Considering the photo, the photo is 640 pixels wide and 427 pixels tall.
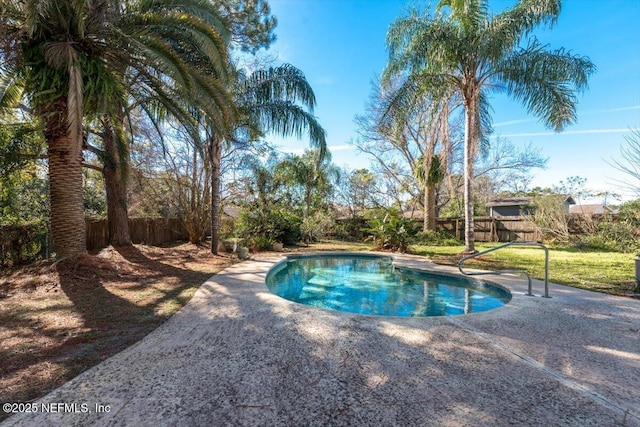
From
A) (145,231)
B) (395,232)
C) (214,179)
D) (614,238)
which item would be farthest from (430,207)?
(145,231)

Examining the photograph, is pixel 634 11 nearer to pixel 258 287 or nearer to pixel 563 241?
pixel 563 241

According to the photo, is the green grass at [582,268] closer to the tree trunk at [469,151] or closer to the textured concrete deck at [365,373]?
the tree trunk at [469,151]

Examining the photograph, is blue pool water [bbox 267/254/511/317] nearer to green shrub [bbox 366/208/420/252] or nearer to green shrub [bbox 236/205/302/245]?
green shrub [bbox 366/208/420/252]

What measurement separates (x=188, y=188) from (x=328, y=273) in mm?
8294

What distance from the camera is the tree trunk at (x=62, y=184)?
6.09 meters

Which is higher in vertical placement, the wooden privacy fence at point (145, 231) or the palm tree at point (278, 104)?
the palm tree at point (278, 104)

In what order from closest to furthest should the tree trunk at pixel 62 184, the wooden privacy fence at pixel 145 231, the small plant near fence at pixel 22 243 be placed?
the tree trunk at pixel 62 184, the small plant near fence at pixel 22 243, the wooden privacy fence at pixel 145 231

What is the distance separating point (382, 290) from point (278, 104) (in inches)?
283

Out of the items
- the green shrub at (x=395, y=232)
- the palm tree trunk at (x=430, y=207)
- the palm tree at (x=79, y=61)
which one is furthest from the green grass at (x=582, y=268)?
the palm tree at (x=79, y=61)

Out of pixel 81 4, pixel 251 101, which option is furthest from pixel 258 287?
pixel 251 101

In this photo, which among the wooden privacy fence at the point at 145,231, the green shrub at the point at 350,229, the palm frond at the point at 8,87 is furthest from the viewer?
the green shrub at the point at 350,229

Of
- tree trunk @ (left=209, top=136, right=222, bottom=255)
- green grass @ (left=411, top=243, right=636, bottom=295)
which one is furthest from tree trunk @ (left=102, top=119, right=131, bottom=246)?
green grass @ (left=411, top=243, right=636, bottom=295)

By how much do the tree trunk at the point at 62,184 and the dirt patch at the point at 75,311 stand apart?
459mm

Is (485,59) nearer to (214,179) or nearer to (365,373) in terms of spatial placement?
(214,179)
